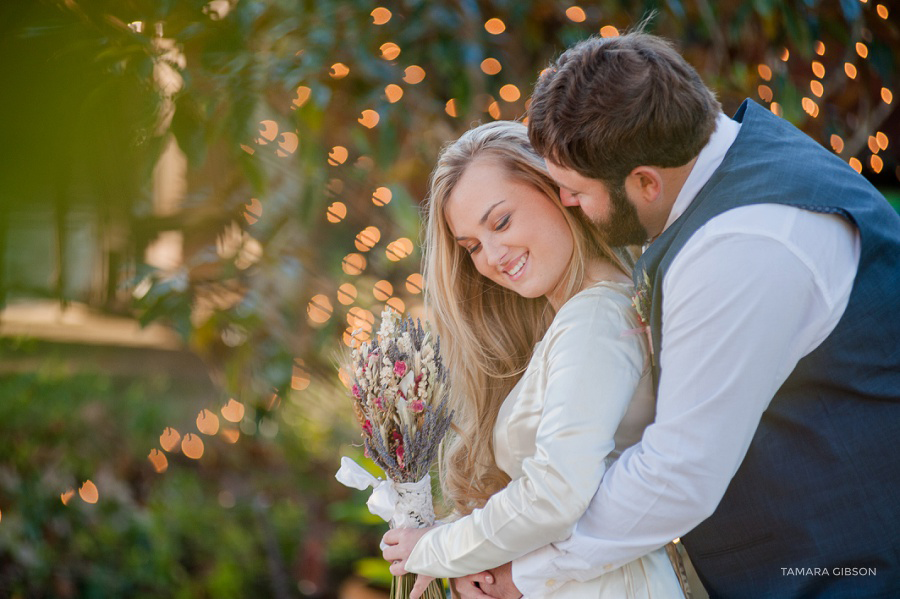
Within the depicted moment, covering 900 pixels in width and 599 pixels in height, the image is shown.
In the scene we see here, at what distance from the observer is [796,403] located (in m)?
1.45

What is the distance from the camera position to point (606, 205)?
5.38 ft

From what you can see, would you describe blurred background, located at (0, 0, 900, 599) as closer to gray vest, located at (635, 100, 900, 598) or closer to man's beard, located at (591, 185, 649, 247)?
man's beard, located at (591, 185, 649, 247)

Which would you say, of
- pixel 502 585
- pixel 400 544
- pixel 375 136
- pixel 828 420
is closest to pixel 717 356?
pixel 828 420

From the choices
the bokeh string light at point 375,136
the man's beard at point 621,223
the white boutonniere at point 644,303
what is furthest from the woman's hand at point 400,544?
the bokeh string light at point 375,136

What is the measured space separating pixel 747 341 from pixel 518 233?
678 mm

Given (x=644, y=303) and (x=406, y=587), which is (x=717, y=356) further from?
(x=406, y=587)

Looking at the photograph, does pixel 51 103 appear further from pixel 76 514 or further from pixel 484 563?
pixel 76 514

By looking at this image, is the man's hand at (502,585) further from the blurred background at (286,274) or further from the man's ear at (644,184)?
the blurred background at (286,274)

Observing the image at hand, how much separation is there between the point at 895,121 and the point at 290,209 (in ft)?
10.7

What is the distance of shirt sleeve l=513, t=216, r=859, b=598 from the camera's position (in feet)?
4.36

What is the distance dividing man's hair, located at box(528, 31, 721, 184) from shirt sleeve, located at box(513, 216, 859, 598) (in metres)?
0.23

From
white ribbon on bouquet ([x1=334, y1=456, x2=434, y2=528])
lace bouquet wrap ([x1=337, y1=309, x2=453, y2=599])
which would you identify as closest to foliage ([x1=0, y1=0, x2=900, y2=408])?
lace bouquet wrap ([x1=337, y1=309, x2=453, y2=599])

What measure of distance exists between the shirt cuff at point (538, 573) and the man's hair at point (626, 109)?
2.33 feet

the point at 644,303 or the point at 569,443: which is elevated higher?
the point at 644,303
